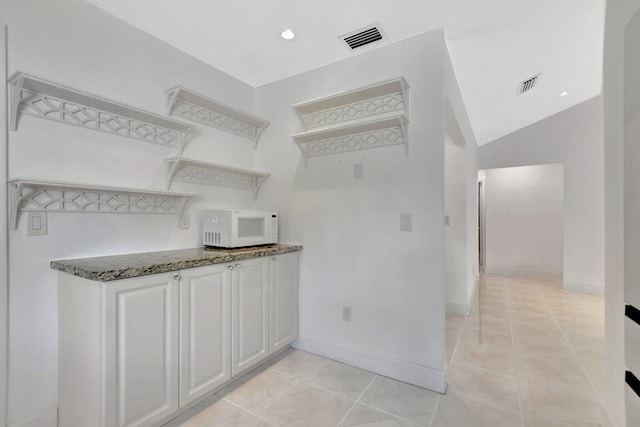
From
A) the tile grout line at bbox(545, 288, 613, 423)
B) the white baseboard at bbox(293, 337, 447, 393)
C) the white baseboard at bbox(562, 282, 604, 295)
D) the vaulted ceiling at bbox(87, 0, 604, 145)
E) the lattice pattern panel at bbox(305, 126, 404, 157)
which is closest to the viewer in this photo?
the tile grout line at bbox(545, 288, 613, 423)

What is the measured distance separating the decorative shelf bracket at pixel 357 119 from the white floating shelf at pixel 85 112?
1.00 meters

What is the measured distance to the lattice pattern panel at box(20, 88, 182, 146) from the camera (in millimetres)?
1539

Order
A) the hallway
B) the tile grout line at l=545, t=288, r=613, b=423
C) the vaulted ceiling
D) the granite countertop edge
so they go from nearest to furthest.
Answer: the granite countertop edge
the tile grout line at l=545, t=288, r=613, b=423
the hallway
the vaulted ceiling

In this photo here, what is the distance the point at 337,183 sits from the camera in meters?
2.42

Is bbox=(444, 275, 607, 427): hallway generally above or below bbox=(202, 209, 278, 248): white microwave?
below

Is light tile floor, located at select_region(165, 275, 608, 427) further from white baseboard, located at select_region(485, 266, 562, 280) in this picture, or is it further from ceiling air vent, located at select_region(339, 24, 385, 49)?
white baseboard, located at select_region(485, 266, 562, 280)

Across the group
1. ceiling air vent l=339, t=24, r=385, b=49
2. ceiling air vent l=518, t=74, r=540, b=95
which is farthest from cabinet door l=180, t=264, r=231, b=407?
ceiling air vent l=518, t=74, r=540, b=95

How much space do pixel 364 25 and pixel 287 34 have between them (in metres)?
0.56

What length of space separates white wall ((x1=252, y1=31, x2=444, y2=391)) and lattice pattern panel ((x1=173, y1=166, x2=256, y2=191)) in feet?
0.90

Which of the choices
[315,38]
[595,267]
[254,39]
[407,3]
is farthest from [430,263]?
[595,267]

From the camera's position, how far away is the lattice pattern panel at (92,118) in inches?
60.6

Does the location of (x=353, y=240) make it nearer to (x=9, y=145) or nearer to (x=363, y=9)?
(x=363, y=9)

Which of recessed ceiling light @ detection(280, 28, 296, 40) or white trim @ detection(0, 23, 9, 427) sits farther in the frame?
recessed ceiling light @ detection(280, 28, 296, 40)

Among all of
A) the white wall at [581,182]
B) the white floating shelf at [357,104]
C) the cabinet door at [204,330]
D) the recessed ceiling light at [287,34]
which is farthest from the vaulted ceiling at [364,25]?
the white wall at [581,182]
